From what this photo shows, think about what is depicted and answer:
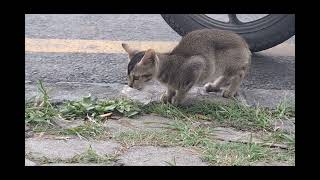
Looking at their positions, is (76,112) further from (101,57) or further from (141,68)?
(101,57)

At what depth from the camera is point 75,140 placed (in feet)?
10.9

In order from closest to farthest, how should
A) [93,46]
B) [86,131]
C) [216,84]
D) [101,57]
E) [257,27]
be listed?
[86,131] < [216,84] < [257,27] < [101,57] < [93,46]

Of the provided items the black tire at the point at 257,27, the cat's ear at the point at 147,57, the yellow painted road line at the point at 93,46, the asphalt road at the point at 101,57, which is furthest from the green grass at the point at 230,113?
the yellow painted road line at the point at 93,46

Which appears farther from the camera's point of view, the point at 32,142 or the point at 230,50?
the point at 230,50

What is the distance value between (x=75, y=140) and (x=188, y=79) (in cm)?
95

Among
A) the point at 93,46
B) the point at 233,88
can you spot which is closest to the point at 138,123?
the point at 233,88

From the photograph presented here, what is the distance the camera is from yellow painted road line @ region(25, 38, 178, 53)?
201 inches

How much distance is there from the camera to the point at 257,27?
4766mm

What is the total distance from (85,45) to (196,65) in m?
1.56

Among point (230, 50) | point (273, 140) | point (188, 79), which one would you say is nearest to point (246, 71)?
point (230, 50)

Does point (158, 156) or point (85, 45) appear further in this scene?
point (85, 45)

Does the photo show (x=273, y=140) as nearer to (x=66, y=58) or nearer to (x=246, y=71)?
(x=246, y=71)

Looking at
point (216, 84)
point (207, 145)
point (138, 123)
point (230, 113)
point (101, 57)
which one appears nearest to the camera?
point (207, 145)

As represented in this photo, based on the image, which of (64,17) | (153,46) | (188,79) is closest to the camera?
(188,79)
